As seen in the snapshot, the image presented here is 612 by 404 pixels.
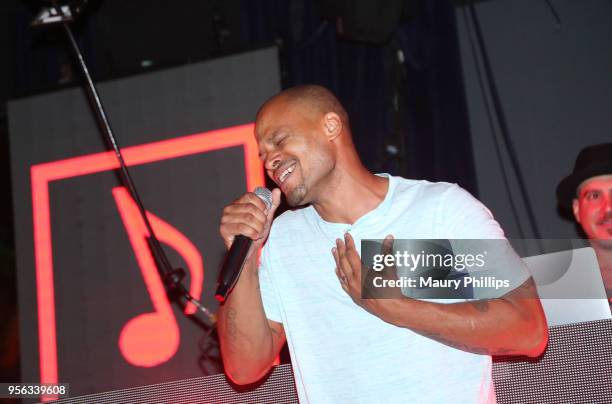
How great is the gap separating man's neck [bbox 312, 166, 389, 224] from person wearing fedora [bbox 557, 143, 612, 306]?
71.7 inches

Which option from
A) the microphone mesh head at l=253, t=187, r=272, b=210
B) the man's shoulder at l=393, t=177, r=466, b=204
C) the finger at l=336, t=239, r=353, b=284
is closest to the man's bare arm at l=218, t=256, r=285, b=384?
the microphone mesh head at l=253, t=187, r=272, b=210

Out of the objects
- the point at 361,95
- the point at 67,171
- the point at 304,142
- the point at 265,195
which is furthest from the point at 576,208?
the point at 67,171

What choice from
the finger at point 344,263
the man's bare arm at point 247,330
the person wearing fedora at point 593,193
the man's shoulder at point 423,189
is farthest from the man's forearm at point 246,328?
the person wearing fedora at point 593,193

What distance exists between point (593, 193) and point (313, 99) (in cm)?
199

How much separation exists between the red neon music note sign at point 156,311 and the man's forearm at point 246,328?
1.86m

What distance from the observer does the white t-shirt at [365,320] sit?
1602 mm

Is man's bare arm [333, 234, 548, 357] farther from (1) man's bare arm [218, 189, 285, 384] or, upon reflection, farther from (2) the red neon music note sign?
(2) the red neon music note sign

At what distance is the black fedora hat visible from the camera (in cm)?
346

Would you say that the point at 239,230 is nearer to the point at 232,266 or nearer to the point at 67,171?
the point at 232,266

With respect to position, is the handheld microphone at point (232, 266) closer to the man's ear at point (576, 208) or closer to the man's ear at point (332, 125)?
the man's ear at point (332, 125)

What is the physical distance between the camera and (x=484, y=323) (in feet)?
5.04

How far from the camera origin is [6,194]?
472 cm

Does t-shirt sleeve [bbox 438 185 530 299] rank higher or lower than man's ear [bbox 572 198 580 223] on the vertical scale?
higher

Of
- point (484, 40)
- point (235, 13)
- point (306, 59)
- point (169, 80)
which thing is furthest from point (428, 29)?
point (169, 80)
